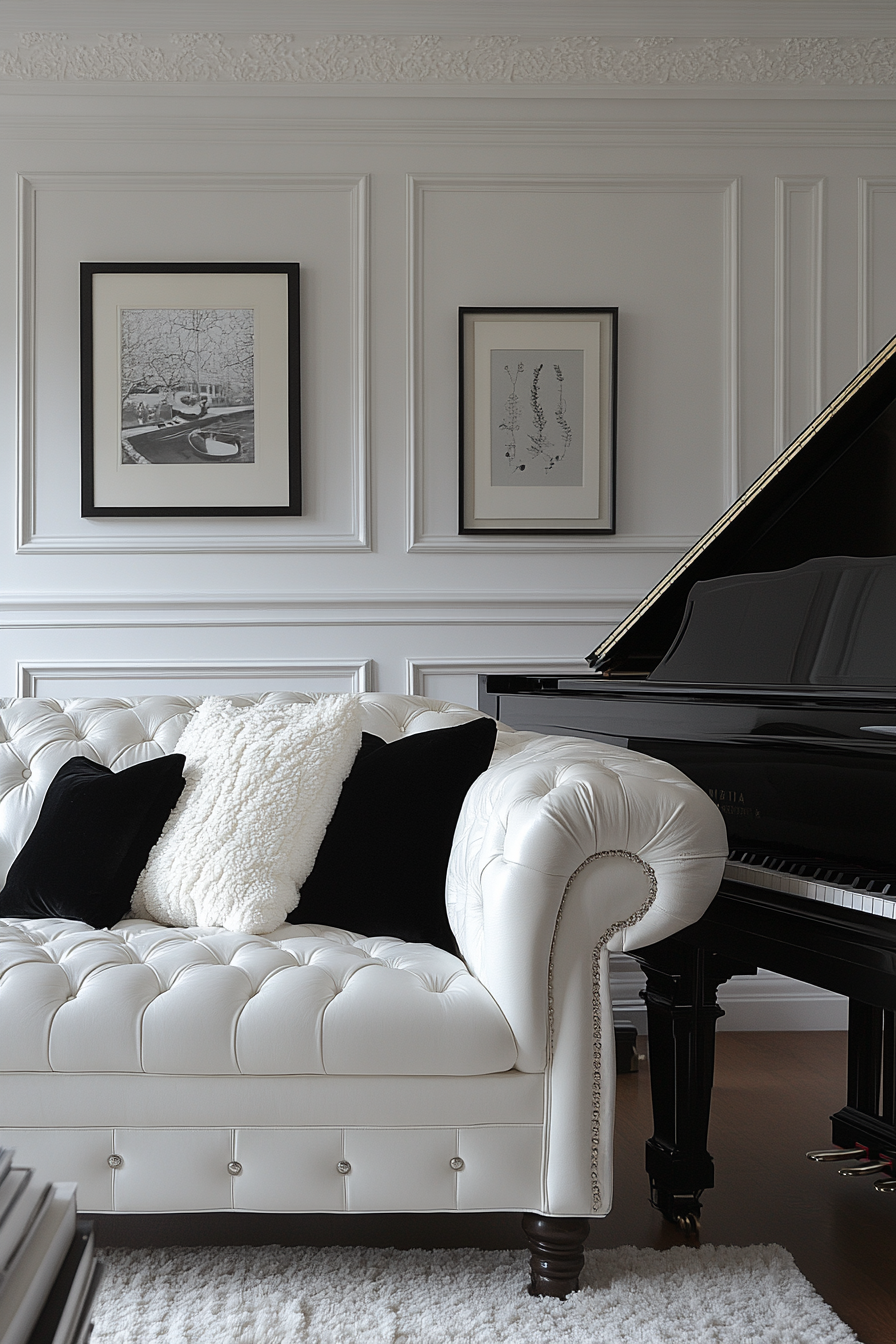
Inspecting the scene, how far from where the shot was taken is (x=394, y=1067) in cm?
146

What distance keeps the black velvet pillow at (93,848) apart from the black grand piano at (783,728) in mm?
858

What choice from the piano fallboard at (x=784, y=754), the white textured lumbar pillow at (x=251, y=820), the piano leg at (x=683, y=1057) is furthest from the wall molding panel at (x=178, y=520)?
the piano leg at (x=683, y=1057)

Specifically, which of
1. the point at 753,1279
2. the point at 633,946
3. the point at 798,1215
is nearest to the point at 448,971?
the point at 633,946

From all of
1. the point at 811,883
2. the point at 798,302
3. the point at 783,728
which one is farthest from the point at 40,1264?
the point at 798,302

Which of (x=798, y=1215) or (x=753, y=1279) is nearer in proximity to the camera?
(x=753, y=1279)

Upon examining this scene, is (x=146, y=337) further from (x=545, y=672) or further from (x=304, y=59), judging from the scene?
(x=545, y=672)

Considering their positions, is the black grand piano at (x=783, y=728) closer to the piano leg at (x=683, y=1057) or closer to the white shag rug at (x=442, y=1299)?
the piano leg at (x=683, y=1057)

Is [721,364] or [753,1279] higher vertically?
[721,364]

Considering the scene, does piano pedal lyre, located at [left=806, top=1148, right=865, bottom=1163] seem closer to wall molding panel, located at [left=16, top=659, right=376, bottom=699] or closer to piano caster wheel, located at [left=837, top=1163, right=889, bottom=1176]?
piano caster wheel, located at [left=837, top=1163, right=889, bottom=1176]

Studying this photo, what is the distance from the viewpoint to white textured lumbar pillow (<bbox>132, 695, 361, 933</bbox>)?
1.84 m

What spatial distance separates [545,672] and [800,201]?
1.64 meters

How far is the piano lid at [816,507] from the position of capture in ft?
6.49

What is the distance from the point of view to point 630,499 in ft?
10.3

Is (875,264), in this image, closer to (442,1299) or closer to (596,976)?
(596,976)
